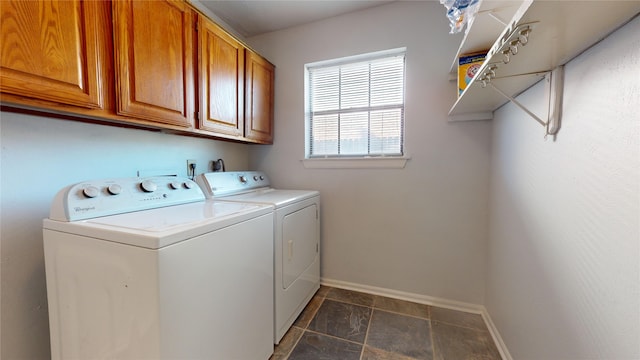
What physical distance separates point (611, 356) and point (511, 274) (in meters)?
0.70

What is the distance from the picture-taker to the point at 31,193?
1.03m

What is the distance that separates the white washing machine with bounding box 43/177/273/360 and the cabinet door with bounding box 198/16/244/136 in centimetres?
64

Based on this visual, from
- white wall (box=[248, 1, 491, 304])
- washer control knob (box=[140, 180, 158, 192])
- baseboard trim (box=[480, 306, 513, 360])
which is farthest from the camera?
white wall (box=[248, 1, 491, 304])

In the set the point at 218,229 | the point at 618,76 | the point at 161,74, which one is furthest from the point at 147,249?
the point at 618,76

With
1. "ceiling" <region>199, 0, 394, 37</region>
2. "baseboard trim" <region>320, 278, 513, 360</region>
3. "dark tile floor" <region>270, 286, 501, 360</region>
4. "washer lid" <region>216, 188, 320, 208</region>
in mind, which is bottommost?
"dark tile floor" <region>270, 286, 501, 360</region>

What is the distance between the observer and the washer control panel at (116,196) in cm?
93

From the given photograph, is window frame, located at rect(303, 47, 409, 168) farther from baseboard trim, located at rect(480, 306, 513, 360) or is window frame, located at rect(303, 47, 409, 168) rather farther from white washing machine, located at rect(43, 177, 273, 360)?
baseboard trim, located at rect(480, 306, 513, 360)

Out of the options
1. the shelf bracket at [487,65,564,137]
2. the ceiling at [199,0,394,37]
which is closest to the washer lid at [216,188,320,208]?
the shelf bracket at [487,65,564,137]

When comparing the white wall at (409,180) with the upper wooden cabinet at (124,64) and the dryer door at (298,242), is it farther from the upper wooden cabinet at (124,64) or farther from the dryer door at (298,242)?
the upper wooden cabinet at (124,64)

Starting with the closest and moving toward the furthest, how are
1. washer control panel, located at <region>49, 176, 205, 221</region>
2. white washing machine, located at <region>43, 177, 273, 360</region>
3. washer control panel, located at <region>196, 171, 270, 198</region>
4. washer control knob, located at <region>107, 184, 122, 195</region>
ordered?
white washing machine, located at <region>43, 177, 273, 360</region>
washer control panel, located at <region>49, 176, 205, 221</region>
washer control knob, located at <region>107, 184, 122, 195</region>
washer control panel, located at <region>196, 171, 270, 198</region>

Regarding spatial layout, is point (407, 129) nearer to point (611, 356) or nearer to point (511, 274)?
point (511, 274)

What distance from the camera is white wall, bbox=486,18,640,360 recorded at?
0.65 m

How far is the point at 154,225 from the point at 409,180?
174 cm

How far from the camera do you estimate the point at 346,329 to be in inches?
63.6
